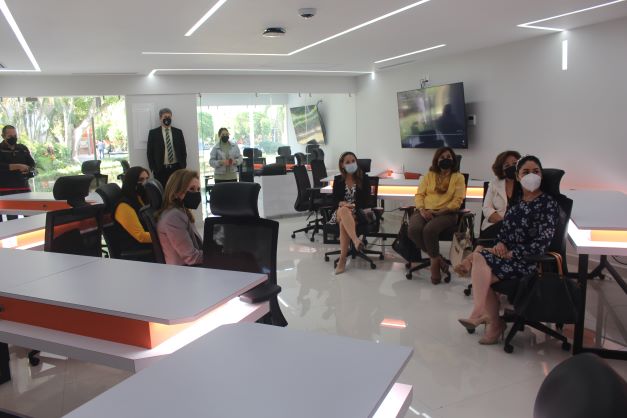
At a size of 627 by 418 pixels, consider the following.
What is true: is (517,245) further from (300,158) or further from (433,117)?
(300,158)

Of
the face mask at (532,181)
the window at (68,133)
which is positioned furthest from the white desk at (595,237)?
the window at (68,133)

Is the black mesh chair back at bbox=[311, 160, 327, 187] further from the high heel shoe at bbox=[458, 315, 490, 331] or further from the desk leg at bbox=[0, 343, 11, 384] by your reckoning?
the desk leg at bbox=[0, 343, 11, 384]

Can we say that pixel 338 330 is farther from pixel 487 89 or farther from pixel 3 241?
pixel 487 89

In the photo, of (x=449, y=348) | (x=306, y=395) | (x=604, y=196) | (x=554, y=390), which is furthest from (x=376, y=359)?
(x=604, y=196)

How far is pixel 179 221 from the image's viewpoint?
10.7ft

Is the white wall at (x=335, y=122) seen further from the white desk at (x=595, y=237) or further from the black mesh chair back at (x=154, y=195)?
the black mesh chair back at (x=154, y=195)

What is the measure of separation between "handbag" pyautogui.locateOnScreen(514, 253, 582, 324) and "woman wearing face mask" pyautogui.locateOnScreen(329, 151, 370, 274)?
2.56m

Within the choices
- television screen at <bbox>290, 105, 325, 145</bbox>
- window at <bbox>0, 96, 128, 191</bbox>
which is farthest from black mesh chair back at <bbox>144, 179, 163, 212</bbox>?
television screen at <bbox>290, 105, 325, 145</bbox>

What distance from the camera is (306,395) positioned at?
54.9 inches

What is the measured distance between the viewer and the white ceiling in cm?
421

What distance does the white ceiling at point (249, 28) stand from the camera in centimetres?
421

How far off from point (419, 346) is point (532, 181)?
56.5 inches

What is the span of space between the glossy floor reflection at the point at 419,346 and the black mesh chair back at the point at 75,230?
32.4 inches

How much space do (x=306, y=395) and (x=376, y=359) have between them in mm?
303
